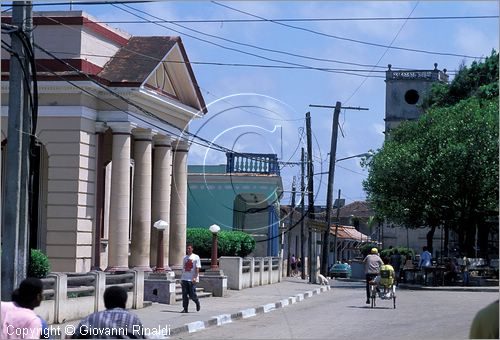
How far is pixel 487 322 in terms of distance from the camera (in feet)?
24.7

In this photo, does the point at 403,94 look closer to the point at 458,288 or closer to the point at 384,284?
the point at 458,288

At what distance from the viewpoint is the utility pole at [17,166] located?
56.5 feet

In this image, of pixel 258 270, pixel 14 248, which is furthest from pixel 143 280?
pixel 258 270

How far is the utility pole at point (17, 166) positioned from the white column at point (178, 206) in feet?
60.5

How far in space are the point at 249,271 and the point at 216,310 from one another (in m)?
13.2

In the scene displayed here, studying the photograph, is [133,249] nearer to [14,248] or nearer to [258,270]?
[258,270]

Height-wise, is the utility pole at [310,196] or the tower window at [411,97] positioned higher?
the tower window at [411,97]

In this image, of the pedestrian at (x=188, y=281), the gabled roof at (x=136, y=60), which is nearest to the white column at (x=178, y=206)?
the gabled roof at (x=136, y=60)

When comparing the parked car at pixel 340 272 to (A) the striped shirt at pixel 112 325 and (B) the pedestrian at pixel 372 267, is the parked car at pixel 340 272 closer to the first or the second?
(B) the pedestrian at pixel 372 267

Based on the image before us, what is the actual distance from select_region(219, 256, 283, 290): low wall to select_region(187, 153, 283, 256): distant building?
10.0 ft

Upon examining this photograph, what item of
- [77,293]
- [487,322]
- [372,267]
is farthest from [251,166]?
[487,322]

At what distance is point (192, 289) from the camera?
25375 millimetres

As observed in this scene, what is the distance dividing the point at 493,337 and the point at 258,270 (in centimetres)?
3403

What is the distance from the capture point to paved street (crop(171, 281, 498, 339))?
19703mm
